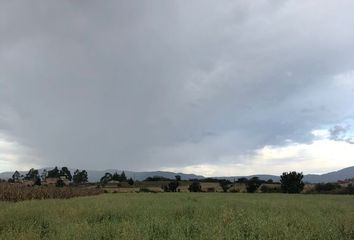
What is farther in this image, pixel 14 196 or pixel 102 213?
pixel 14 196

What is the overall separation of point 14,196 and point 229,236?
126ft

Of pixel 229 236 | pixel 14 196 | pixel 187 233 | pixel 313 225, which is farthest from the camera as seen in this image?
pixel 14 196

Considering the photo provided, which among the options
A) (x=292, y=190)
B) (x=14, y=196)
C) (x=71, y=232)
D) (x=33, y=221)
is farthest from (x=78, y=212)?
(x=292, y=190)

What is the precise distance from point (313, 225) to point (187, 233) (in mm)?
4804

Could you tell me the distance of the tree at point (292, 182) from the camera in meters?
116

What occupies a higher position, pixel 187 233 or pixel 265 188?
pixel 265 188

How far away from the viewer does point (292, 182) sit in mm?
117938

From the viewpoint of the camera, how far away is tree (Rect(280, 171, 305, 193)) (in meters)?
116

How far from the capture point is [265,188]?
384 feet

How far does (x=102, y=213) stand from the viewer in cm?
2095

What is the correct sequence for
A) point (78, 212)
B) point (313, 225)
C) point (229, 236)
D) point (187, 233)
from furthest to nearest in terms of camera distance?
point (78, 212) → point (313, 225) → point (187, 233) → point (229, 236)

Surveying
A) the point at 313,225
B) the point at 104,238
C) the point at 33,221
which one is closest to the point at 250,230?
the point at 313,225

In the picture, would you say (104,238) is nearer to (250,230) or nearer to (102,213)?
(250,230)

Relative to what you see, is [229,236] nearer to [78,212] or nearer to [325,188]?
[78,212]
